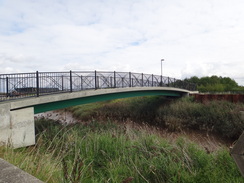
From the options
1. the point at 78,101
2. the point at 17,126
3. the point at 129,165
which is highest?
the point at 78,101

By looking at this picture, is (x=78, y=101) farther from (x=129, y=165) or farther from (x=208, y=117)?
(x=208, y=117)

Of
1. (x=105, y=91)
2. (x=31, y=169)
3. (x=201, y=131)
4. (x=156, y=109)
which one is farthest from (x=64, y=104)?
(x=156, y=109)

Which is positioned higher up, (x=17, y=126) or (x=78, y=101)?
(x=78, y=101)

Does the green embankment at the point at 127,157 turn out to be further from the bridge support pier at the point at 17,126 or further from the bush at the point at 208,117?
the bridge support pier at the point at 17,126

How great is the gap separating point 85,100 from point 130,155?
8.00 metres

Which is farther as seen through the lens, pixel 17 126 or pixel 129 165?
pixel 17 126

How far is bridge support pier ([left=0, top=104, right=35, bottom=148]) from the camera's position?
7.91 m

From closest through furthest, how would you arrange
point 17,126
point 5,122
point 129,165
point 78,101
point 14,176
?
point 14,176 → point 129,165 → point 5,122 → point 17,126 → point 78,101

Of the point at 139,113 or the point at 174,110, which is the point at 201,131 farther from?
the point at 139,113

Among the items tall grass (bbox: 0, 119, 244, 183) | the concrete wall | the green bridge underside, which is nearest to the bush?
the green bridge underside

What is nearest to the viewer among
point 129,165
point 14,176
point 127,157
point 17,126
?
point 14,176

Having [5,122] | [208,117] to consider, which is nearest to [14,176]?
[5,122]

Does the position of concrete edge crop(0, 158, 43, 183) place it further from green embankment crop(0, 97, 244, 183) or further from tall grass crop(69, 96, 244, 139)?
tall grass crop(69, 96, 244, 139)

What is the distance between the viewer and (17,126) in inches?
334
